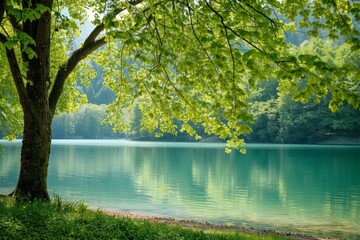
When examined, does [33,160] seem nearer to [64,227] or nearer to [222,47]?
[64,227]

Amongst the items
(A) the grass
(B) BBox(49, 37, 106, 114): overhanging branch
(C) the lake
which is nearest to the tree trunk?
(B) BBox(49, 37, 106, 114): overhanging branch

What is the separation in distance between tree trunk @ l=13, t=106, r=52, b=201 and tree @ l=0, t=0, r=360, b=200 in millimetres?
28

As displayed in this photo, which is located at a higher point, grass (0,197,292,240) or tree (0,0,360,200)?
tree (0,0,360,200)

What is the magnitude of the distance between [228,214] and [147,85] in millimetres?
10453

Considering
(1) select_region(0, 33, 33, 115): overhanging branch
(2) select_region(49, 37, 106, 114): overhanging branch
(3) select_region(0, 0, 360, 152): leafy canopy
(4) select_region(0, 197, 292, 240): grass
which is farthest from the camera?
(2) select_region(49, 37, 106, 114): overhanging branch

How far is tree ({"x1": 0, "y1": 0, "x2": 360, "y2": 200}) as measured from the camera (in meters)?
7.26

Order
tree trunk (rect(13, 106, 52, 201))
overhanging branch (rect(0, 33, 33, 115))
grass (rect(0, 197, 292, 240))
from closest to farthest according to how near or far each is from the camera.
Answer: grass (rect(0, 197, 292, 240)), overhanging branch (rect(0, 33, 33, 115)), tree trunk (rect(13, 106, 52, 201))

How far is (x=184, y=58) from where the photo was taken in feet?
33.8

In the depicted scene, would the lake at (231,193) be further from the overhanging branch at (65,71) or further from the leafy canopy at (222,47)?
the leafy canopy at (222,47)

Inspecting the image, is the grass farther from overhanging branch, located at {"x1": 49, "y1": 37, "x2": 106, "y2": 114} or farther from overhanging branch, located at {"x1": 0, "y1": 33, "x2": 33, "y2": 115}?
overhanging branch, located at {"x1": 49, "y1": 37, "x2": 106, "y2": 114}

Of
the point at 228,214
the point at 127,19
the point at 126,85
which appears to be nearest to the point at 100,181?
the point at 228,214

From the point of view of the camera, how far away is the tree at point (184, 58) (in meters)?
7.26

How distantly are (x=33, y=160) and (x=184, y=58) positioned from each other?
5.20 meters

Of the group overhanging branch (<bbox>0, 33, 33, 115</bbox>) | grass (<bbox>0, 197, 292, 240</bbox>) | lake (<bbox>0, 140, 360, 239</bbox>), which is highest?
overhanging branch (<bbox>0, 33, 33, 115</bbox>)
